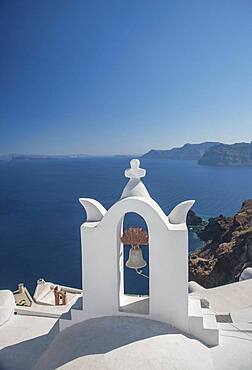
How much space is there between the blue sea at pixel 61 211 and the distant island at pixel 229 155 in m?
7.75

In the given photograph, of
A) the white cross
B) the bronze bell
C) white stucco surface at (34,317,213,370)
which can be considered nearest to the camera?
white stucco surface at (34,317,213,370)

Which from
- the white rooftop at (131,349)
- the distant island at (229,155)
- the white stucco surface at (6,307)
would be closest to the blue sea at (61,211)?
the distant island at (229,155)

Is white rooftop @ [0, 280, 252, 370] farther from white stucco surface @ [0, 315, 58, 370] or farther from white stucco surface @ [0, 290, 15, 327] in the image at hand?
white stucco surface @ [0, 290, 15, 327]

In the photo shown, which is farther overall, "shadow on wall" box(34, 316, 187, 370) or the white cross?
the white cross

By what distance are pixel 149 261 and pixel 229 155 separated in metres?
135

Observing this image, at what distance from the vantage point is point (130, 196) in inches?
167

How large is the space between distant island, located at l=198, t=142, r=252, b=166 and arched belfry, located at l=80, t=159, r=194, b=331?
12310cm

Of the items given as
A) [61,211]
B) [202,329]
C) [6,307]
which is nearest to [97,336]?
[202,329]

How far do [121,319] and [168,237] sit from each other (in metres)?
1.27

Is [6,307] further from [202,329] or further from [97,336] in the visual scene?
[202,329]

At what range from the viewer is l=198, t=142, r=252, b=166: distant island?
122750mm

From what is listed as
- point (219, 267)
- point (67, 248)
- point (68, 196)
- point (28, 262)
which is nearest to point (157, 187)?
point (68, 196)

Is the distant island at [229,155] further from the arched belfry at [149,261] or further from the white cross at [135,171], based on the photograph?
the arched belfry at [149,261]

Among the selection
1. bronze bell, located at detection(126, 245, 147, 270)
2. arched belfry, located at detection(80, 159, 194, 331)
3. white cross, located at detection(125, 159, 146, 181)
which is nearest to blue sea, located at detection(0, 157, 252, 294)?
bronze bell, located at detection(126, 245, 147, 270)
